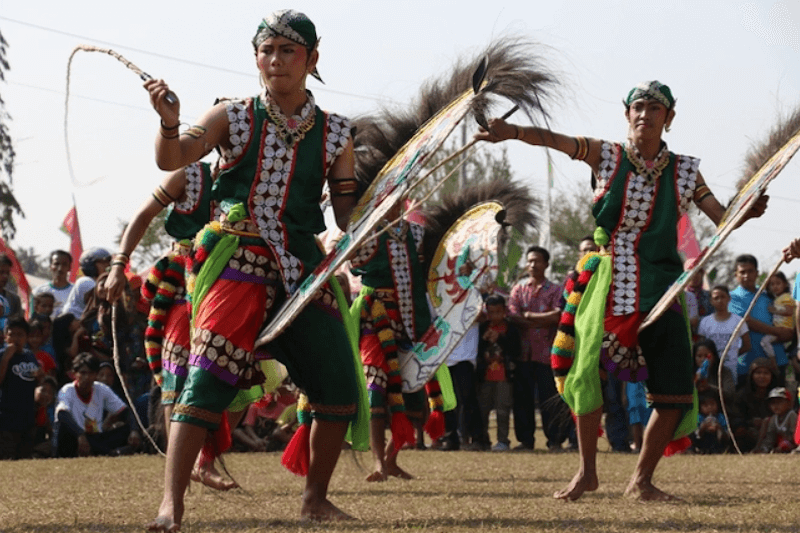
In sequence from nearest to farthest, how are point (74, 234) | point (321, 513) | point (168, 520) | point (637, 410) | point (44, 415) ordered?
point (168, 520) < point (321, 513) < point (637, 410) < point (44, 415) < point (74, 234)

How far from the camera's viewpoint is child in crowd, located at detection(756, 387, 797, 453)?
36.6 ft

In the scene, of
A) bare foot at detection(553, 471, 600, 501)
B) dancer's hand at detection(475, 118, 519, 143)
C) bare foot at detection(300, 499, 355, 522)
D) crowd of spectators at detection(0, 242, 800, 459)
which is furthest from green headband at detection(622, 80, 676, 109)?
crowd of spectators at detection(0, 242, 800, 459)

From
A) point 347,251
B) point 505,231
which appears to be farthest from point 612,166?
point 505,231

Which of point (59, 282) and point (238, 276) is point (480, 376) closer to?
point (59, 282)

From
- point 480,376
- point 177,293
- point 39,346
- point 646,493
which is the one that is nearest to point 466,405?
point 480,376

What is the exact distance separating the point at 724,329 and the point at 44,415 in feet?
21.5

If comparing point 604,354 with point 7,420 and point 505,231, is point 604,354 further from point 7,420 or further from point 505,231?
point 7,420

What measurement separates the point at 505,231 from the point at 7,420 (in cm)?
461

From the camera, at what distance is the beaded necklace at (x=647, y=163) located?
6055mm

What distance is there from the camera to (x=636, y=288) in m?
5.93

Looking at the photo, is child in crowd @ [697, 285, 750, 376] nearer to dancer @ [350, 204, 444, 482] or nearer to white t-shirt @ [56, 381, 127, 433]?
dancer @ [350, 204, 444, 482]

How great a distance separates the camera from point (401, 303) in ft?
26.1

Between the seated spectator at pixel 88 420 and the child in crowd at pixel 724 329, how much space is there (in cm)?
555

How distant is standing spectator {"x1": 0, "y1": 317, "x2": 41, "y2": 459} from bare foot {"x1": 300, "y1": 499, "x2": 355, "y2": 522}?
6.30m
